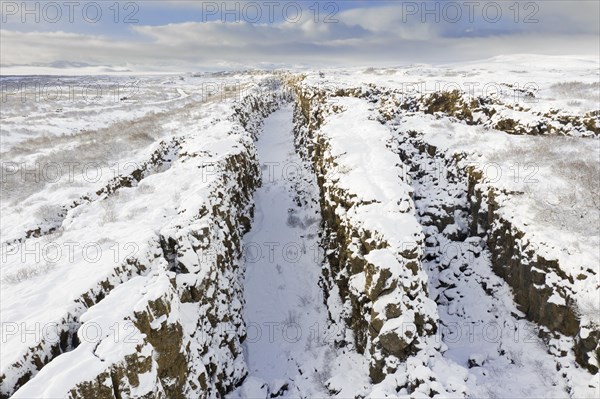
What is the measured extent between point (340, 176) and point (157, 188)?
10.6m

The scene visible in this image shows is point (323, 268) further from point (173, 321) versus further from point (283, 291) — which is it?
point (173, 321)

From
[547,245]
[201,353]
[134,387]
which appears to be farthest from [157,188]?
[547,245]

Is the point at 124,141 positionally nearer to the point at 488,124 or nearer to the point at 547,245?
the point at 488,124

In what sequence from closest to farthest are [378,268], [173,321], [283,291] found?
[173,321]
[378,268]
[283,291]

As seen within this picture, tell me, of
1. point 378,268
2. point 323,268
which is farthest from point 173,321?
point 323,268

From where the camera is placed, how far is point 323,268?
A: 22.1 meters

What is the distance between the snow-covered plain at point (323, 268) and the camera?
1117cm

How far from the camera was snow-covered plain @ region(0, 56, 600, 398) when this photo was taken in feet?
36.7

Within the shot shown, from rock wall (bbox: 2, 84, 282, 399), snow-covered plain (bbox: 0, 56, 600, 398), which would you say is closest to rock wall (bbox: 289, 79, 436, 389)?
snow-covered plain (bbox: 0, 56, 600, 398)

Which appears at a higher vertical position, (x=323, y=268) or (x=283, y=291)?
(x=323, y=268)

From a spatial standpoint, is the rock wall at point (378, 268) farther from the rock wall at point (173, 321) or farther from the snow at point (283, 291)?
the rock wall at point (173, 321)

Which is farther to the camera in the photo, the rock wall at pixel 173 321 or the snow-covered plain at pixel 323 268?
the snow-covered plain at pixel 323 268

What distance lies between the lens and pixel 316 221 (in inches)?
1044

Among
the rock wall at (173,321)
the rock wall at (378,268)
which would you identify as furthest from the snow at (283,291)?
the rock wall at (378,268)
